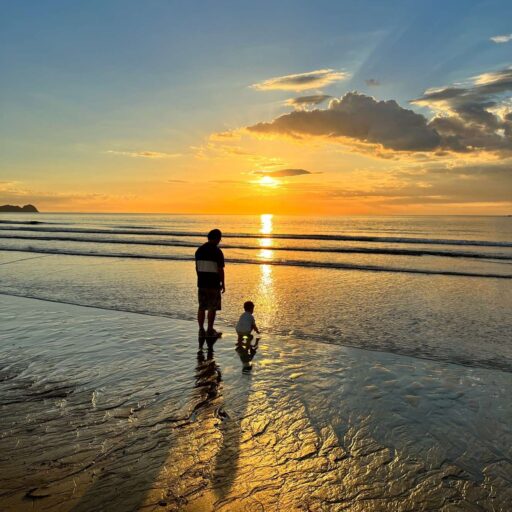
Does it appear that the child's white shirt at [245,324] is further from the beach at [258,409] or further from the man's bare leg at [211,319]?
the man's bare leg at [211,319]

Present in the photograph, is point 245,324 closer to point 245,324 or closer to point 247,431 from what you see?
point 245,324

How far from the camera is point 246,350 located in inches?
307

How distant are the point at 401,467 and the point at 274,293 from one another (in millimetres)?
10397

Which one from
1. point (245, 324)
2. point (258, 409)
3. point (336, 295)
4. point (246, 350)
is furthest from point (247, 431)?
point (336, 295)

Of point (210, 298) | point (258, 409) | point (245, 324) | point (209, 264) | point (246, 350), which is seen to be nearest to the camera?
point (258, 409)

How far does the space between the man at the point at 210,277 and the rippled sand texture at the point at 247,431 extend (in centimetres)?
103

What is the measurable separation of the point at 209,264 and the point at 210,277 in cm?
28

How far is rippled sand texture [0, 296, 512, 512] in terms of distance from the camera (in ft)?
11.6

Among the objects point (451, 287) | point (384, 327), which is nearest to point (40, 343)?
point (384, 327)

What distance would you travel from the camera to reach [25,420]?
15.6ft

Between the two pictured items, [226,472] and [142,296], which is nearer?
[226,472]

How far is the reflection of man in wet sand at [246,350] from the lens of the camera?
693 cm

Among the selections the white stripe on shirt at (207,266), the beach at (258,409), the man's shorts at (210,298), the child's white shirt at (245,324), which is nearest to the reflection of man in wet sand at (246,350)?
the beach at (258,409)

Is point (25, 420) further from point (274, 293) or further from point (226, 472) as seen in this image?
point (274, 293)
